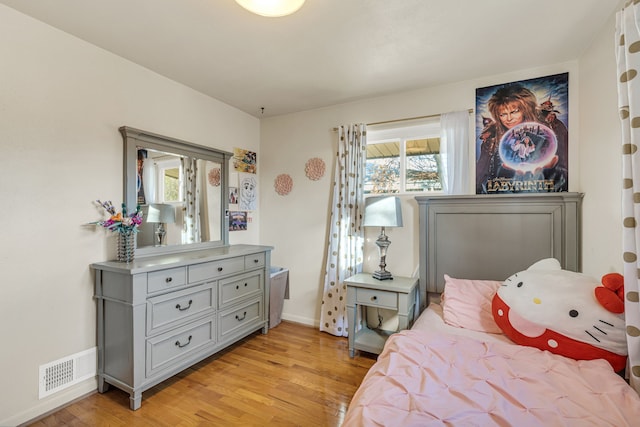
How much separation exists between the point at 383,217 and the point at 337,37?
1.41 m

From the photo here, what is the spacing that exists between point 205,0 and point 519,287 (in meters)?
2.42

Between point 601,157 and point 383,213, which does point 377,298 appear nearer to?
point 383,213

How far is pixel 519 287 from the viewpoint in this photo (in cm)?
176

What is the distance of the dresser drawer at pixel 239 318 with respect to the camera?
98.9 inches

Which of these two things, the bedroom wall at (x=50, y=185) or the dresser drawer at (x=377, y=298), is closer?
the bedroom wall at (x=50, y=185)

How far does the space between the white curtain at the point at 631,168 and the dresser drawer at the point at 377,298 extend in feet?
4.46

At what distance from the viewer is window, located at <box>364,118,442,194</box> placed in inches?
109

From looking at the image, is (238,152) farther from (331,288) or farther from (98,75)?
(331,288)

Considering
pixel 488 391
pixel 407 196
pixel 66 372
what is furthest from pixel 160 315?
pixel 407 196

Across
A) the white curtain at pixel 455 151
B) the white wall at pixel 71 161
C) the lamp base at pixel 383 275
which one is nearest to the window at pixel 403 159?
the white curtain at pixel 455 151

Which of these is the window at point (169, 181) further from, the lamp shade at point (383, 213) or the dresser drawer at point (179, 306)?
the lamp shade at point (383, 213)

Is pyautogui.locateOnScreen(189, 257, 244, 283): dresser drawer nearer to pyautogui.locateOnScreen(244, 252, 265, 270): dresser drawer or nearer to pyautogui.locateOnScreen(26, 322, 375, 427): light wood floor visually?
pyautogui.locateOnScreen(244, 252, 265, 270): dresser drawer

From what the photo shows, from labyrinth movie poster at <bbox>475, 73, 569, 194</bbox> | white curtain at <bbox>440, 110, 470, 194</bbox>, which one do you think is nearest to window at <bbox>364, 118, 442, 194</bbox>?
white curtain at <bbox>440, 110, 470, 194</bbox>

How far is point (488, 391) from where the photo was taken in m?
1.14
